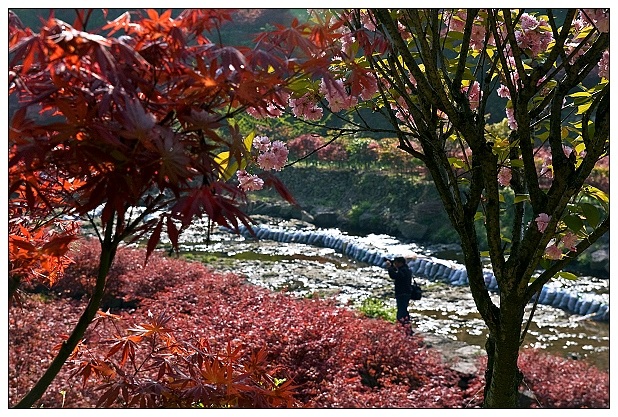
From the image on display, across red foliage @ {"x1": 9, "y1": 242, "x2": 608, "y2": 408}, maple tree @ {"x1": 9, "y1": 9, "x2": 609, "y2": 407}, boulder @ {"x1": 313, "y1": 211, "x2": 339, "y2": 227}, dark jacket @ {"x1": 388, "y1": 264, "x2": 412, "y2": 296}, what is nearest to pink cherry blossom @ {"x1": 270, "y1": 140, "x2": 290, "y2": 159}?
maple tree @ {"x1": 9, "y1": 9, "x2": 609, "y2": 407}

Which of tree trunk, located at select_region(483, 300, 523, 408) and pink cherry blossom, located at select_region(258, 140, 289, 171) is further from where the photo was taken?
pink cherry blossom, located at select_region(258, 140, 289, 171)

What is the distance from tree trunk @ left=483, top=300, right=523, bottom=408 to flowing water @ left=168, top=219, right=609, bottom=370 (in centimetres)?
280

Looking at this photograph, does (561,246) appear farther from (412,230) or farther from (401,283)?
(412,230)

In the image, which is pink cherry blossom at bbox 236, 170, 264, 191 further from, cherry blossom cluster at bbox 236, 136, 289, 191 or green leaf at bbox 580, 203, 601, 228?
green leaf at bbox 580, 203, 601, 228

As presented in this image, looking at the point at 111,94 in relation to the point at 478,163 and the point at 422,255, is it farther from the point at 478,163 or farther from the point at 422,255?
the point at 422,255

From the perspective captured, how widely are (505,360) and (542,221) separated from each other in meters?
0.34

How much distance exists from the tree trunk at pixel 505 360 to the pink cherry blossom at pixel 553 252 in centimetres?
13

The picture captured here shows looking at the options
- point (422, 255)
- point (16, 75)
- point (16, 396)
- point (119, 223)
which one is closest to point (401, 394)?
point (16, 396)

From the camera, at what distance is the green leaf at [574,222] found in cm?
135

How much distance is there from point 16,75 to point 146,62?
18cm

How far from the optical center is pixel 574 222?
4.45 feet

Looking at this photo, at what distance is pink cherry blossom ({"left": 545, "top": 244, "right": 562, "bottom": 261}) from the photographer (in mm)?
1426

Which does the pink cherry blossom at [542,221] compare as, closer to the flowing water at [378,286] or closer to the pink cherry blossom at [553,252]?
the pink cherry blossom at [553,252]

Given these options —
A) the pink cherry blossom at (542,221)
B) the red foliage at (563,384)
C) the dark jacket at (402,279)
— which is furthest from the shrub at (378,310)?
the pink cherry blossom at (542,221)
